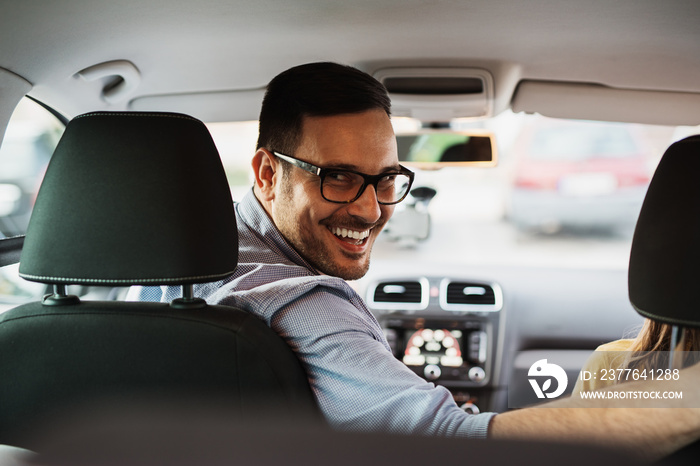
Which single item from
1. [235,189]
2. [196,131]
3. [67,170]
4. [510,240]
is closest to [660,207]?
[196,131]

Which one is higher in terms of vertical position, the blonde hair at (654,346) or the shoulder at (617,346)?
the blonde hair at (654,346)

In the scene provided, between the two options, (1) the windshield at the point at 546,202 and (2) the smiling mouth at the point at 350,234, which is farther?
(1) the windshield at the point at 546,202

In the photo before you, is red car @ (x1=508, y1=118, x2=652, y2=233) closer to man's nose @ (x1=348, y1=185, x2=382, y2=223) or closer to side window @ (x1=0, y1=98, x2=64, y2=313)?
man's nose @ (x1=348, y1=185, x2=382, y2=223)

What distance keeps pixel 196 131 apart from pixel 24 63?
131 centimetres

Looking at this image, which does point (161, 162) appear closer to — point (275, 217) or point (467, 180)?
point (275, 217)

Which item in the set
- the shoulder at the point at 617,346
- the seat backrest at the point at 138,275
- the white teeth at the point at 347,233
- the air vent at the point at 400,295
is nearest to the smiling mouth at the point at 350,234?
the white teeth at the point at 347,233

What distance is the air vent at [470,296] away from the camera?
13.8 feet

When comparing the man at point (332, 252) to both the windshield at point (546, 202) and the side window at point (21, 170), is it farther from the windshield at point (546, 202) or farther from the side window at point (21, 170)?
the windshield at point (546, 202)

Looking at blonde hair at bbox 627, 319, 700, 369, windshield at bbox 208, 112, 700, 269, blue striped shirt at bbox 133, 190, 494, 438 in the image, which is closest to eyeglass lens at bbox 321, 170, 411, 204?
blue striped shirt at bbox 133, 190, 494, 438

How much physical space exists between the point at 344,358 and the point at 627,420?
0.60m

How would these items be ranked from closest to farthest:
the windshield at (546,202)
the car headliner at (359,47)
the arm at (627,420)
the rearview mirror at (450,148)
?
the arm at (627,420), the car headliner at (359,47), the rearview mirror at (450,148), the windshield at (546,202)

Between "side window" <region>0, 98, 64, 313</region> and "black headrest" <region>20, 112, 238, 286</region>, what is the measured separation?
1.37 metres

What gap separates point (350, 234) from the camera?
2.09 m

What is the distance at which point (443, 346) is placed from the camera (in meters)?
4.20
